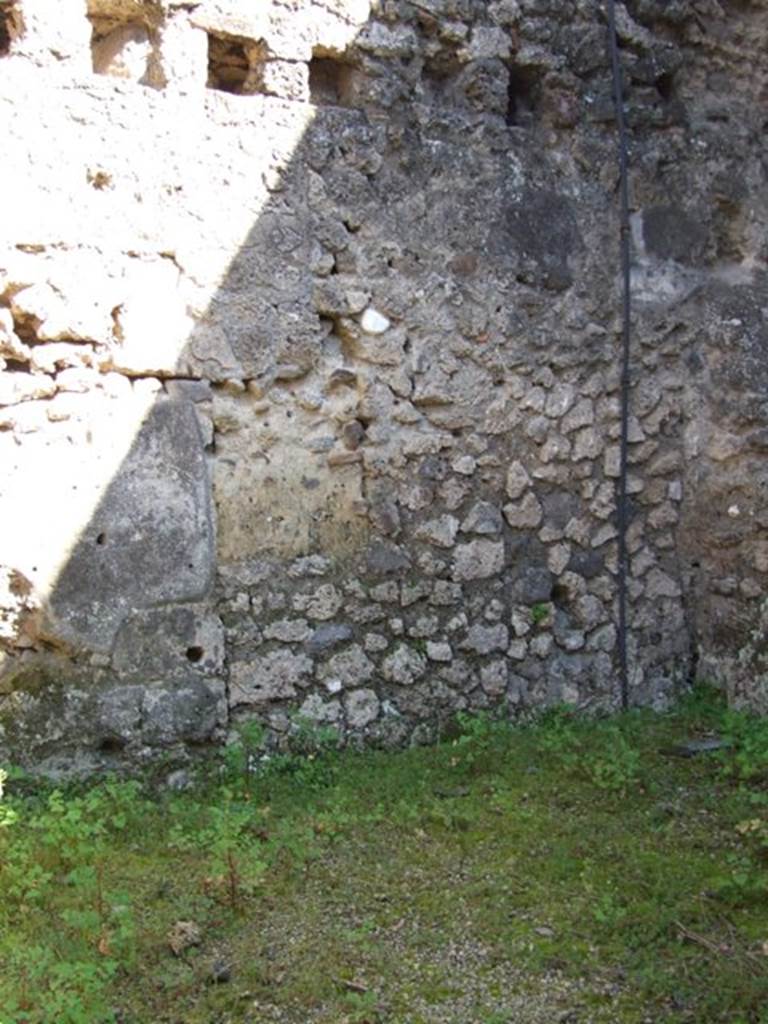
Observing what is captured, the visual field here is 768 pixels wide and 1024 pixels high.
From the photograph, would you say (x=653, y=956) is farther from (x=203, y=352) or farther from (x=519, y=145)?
(x=519, y=145)

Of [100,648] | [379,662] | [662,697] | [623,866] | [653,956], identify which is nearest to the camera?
[653,956]

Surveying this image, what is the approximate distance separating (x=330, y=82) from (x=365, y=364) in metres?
1.11

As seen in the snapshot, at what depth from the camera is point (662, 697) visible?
17.5 feet

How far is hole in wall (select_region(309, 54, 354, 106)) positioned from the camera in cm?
468

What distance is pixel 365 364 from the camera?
4652 millimetres

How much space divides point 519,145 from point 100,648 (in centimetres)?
261

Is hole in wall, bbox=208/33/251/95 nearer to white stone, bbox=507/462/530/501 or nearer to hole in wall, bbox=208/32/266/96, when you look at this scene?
hole in wall, bbox=208/32/266/96

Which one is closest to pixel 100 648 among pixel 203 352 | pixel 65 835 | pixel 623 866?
pixel 65 835

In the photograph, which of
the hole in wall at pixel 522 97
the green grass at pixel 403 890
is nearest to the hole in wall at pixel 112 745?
the green grass at pixel 403 890

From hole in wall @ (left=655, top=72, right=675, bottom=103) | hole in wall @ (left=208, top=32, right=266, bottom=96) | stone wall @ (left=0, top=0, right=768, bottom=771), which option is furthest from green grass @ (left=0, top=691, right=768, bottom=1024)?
hole in wall @ (left=655, top=72, right=675, bottom=103)

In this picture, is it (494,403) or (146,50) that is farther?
(494,403)

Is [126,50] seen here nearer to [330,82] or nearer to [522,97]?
[330,82]

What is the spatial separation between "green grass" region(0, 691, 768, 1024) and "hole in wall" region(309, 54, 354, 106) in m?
A: 2.43

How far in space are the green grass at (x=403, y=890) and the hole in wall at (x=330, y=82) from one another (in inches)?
95.7
